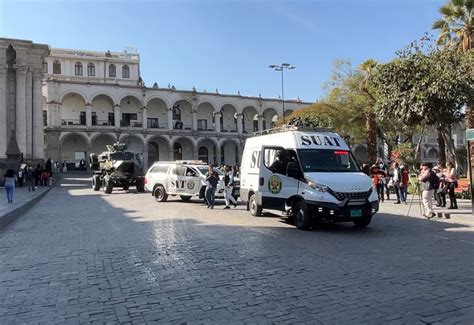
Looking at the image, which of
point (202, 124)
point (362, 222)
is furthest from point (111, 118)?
point (362, 222)

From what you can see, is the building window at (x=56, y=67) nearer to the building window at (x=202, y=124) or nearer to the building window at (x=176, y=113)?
the building window at (x=176, y=113)

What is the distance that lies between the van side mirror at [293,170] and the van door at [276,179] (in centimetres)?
11

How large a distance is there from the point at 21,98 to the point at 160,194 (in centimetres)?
2634

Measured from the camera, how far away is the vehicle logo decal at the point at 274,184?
12.2 meters

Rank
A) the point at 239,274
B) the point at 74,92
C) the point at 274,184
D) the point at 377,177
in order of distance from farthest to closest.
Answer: the point at 74,92 → the point at 377,177 → the point at 274,184 → the point at 239,274

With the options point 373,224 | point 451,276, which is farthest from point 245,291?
point 373,224

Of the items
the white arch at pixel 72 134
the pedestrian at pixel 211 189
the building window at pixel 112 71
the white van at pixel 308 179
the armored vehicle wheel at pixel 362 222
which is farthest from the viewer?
the building window at pixel 112 71

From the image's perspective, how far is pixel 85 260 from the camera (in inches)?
304

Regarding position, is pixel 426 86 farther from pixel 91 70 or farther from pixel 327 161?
pixel 91 70

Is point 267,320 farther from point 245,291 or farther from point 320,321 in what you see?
point 245,291

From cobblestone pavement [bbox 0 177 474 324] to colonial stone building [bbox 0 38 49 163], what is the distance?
31248 millimetres

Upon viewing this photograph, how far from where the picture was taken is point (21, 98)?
39.8 meters

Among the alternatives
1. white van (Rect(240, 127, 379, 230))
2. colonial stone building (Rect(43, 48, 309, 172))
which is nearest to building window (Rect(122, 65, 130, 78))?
colonial stone building (Rect(43, 48, 309, 172))

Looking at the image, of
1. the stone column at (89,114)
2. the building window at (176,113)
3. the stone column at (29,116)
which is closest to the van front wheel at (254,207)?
the stone column at (29,116)
